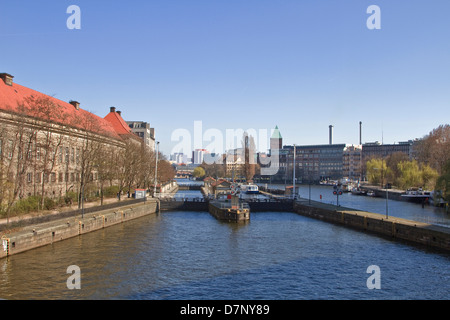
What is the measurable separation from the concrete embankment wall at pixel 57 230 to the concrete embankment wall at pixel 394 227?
108ft

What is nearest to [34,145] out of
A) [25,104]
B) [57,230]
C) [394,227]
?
[25,104]

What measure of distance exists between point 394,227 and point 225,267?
961 inches

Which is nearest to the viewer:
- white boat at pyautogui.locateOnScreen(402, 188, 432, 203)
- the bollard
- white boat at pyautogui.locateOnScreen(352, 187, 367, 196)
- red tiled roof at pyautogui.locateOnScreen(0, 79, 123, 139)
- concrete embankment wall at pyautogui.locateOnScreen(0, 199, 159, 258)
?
the bollard

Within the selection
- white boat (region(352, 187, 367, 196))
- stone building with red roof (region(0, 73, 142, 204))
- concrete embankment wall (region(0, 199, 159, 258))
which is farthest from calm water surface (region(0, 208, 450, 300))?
white boat (region(352, 187, 367, 196))

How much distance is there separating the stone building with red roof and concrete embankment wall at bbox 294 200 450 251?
38206mm

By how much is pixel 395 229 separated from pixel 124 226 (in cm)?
3573

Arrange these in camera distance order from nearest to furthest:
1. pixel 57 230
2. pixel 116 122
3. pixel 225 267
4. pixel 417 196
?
1. pixel 225 267
2. pixel 57 230
3. pixel 417 196
4. pixel 116 122

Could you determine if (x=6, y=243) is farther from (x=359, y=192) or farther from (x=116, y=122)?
(x=359, y=192)

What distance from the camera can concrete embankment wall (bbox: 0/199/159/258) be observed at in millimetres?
32031

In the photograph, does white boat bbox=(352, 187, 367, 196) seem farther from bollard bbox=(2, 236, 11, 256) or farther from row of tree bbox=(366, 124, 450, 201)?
bollard bbox=(2, 236, 11, 256)

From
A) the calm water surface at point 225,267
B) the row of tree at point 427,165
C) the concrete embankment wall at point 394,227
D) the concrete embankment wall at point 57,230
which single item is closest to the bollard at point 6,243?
the concrete embankment wall at point 57,230

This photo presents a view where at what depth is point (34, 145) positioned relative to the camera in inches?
1977
